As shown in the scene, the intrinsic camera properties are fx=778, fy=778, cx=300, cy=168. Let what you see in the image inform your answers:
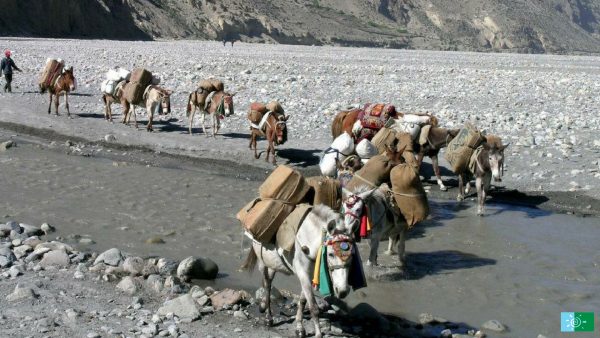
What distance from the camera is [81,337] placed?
6.63 meters

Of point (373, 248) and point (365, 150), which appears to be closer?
point (373, 248)

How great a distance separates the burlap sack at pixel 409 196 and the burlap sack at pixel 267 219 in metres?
2.37

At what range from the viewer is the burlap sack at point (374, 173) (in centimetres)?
971

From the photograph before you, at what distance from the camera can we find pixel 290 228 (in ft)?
23.8

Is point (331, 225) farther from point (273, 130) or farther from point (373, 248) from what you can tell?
point (273, 130)

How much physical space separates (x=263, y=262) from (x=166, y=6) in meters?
96.1

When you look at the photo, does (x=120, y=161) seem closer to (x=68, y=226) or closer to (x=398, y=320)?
(x=68, y=226)

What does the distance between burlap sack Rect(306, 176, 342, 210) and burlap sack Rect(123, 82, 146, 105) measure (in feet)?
39.6

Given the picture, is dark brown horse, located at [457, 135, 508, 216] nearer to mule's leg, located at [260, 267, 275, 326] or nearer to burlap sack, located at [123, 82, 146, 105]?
mule's leg, located at [260, 267, 275, 326]

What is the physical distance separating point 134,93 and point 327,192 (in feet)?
40.0

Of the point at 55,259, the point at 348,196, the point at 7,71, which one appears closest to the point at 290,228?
the point at 348,196

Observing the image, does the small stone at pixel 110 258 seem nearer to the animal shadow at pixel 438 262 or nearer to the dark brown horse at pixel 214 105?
the animal shadow at pixel 438 262

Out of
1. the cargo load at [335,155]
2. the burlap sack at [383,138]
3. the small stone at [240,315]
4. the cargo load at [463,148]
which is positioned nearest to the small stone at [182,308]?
the small stone at [240,315]

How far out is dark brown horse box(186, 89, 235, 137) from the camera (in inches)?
716
